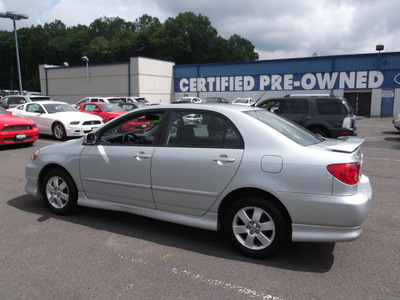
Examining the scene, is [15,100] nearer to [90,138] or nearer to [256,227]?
[90,138]

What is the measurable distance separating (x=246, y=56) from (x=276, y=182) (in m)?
86.7

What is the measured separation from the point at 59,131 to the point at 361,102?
26282mm

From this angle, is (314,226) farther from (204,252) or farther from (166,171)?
(166,171)

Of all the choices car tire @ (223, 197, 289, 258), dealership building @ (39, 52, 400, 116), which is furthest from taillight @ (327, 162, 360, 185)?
dealership building @ (39, 52, 400, 116)

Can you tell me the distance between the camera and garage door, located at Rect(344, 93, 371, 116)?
95.7 feet

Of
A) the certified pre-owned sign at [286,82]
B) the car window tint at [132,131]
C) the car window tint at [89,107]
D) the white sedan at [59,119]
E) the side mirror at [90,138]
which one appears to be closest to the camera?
the car window tint at [132,131]

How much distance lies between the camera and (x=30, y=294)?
2859 millimetres

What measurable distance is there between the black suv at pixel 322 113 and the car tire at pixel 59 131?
7.38 meters

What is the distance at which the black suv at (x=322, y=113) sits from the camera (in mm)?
9648

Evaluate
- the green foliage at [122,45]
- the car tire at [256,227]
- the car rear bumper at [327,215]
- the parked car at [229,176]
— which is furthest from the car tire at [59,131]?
the green foliage at [122,45]

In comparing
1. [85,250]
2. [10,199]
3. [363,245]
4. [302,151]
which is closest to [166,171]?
[85,250]

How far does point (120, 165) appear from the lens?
412 centimetres

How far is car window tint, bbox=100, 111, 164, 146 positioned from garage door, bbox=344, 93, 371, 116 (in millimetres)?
28902

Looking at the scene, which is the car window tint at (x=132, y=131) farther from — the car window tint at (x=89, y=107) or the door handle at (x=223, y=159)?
the car window tint at (x=89, y=107)
